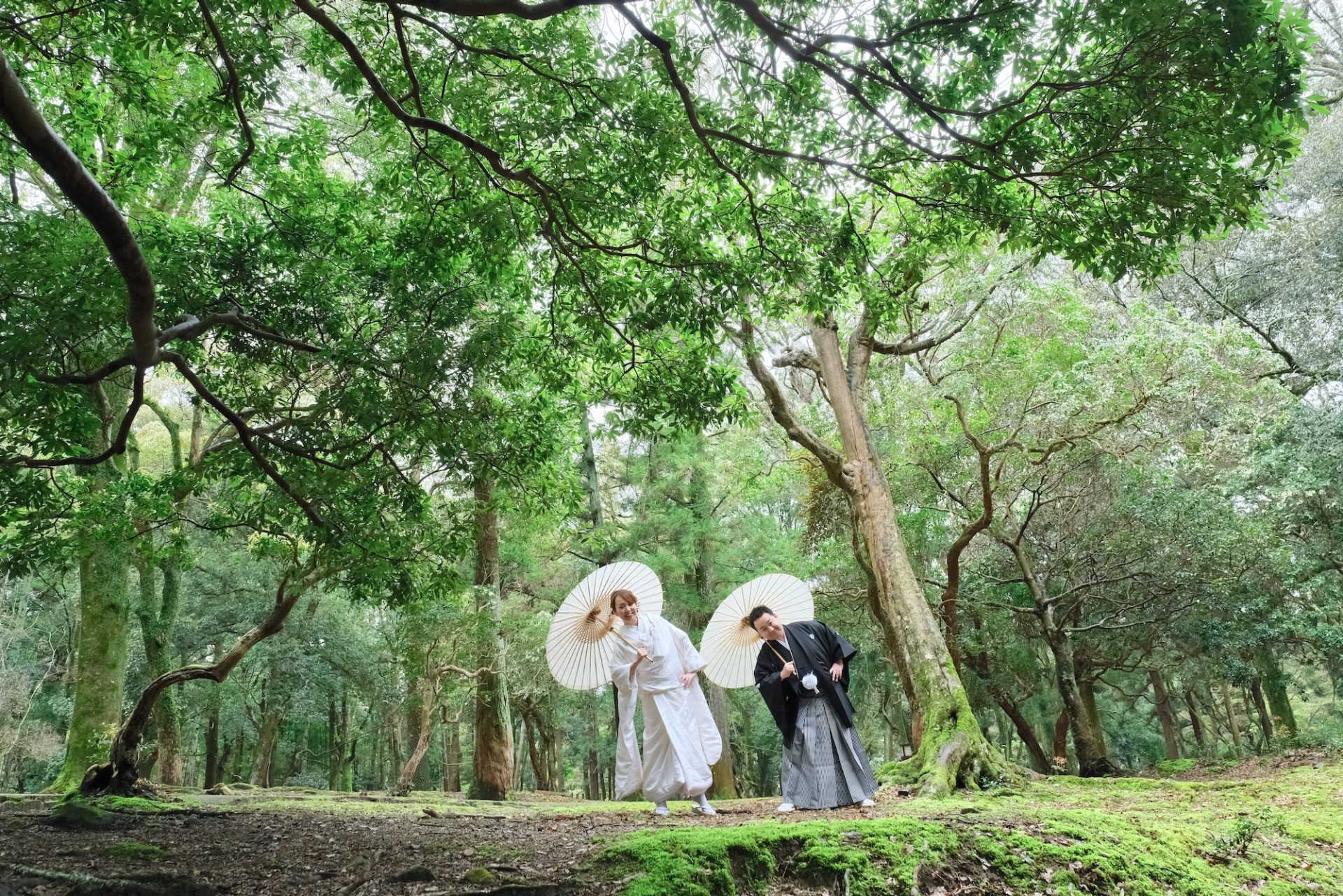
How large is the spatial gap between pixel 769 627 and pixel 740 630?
1183 millimetres

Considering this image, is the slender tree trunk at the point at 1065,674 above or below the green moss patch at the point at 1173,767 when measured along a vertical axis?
above

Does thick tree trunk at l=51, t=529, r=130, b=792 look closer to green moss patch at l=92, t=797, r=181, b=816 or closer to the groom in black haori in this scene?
green moss patch at l=92, t=797, r=181, b=816

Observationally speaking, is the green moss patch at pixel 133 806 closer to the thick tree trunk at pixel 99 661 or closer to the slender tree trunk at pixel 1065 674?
the thick tree trunk at pixel 99 661

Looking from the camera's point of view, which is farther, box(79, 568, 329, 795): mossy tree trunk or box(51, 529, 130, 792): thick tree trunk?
box(51, 529, 130, 792): thick tree trunk

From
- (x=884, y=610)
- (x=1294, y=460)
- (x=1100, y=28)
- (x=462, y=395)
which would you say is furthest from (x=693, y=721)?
(x=1294, y=460)

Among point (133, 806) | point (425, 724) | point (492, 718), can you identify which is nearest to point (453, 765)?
point (492, 718)

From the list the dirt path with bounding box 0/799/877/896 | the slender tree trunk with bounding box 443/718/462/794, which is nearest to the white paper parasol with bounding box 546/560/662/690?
the dirt path with bounding box 0/799/877/896

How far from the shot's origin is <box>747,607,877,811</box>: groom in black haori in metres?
5.89

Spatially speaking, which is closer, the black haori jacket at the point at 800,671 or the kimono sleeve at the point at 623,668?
the black haori jacket at the point at 800,671

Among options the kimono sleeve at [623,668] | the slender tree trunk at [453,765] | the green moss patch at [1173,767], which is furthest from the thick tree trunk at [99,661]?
the green moss patch at [1173,767]

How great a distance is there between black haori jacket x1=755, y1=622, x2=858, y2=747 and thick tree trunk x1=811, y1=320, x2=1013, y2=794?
1235 millimetres

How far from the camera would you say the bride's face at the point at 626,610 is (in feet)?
21.7

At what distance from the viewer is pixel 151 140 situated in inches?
204

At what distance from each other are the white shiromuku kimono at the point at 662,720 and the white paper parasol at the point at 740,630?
0.49m
